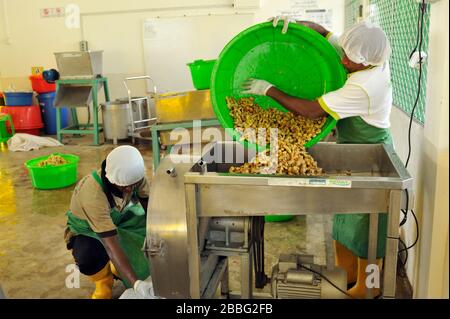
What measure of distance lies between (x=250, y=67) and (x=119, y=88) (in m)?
4.98

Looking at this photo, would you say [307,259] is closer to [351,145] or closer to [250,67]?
[351,145]

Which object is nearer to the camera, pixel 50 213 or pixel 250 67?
pixel 250 67

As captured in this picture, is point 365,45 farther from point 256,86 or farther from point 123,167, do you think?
point 123,167

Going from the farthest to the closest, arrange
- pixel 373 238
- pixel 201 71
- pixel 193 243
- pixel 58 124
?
pixel 58 124 < pixel 201 71 < pixel 373 238 < pixel 193 243

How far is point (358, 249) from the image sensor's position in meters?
1.87

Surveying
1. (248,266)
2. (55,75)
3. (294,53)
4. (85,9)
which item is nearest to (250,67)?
(294,53)

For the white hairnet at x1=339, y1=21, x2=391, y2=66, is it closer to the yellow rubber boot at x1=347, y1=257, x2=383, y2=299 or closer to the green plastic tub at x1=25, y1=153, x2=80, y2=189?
the yellow rubber boot at x1=347, y1=257, x2=383, y2=299

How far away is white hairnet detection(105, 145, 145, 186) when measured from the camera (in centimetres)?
181

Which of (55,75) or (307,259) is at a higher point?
(55,75)

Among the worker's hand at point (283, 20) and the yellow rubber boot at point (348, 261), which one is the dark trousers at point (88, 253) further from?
the worker's hand at point (283, 20)

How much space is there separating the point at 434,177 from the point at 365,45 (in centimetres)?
54

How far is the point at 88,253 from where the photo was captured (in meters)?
2.07

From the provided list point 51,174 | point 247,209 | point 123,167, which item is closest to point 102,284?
point 123,167

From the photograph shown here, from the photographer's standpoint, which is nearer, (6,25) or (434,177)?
(434,177)
